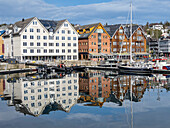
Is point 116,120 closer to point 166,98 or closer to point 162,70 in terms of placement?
point 166,98

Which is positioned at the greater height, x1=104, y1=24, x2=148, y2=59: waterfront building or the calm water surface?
x1=104, y1=24, x2=148, y2=59: waterfront building

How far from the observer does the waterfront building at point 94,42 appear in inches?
3844

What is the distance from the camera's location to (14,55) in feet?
293

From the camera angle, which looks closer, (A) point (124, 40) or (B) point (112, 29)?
(A) point (124, 40)

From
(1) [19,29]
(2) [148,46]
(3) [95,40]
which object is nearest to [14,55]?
(1) [19,29]

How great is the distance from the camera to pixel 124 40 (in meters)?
106

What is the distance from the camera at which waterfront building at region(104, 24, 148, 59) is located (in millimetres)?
103875

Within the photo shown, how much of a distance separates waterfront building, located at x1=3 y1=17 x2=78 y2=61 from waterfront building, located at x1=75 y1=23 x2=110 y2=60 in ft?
16.0

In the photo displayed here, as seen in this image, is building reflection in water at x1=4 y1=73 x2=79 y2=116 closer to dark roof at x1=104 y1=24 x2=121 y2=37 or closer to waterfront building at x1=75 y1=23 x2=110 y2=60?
waterfront building at x1=75 y1=23 x2=110 y2=60

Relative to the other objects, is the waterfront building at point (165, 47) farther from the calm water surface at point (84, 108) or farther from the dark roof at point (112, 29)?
the calm water surface at point (84, 108)

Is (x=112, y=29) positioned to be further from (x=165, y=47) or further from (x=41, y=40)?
(x=165, y=47)

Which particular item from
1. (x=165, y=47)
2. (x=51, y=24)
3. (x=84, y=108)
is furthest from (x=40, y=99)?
(x=165, y=47)

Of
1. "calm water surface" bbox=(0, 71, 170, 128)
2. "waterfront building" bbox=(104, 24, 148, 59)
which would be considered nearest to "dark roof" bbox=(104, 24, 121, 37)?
"waterfront building" bbox=(104, 24, 148, 59)

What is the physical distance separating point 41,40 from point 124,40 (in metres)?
36.8
